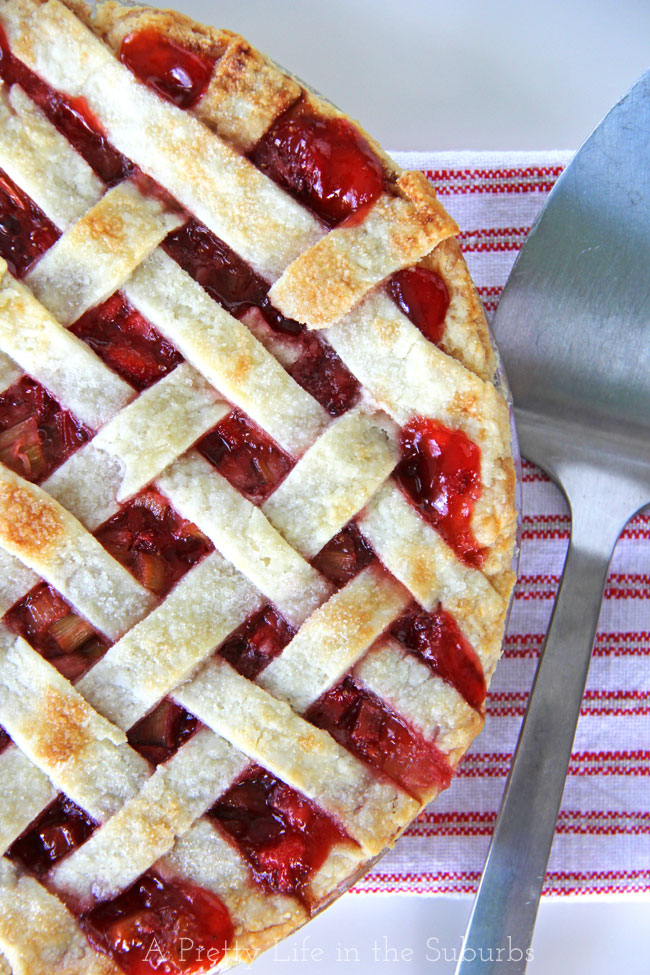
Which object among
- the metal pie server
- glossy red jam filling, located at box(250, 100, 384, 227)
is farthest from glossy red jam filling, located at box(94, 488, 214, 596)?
the metal pie server

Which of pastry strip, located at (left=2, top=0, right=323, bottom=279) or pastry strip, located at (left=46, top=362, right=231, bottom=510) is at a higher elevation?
pastry strip, located at (left=2, top=0, right=323, bottom=279)

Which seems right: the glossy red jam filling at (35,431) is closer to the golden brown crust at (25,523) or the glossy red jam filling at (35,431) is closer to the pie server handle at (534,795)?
the golden brown crust at (25,523)

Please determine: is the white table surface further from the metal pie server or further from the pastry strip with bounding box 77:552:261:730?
the pastry strip with bounding box 77:552:261:730

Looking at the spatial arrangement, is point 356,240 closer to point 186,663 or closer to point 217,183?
point 217,183

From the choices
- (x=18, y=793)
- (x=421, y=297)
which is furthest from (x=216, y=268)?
(x=18, y=793)

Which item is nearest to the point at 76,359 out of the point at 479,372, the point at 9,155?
the point at 9,155

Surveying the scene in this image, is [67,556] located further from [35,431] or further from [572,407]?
[572,407]

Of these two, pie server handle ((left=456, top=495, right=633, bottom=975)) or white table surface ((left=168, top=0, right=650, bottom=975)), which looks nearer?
pie server handle ((left=456, top=495, right=633, bottom=975))
